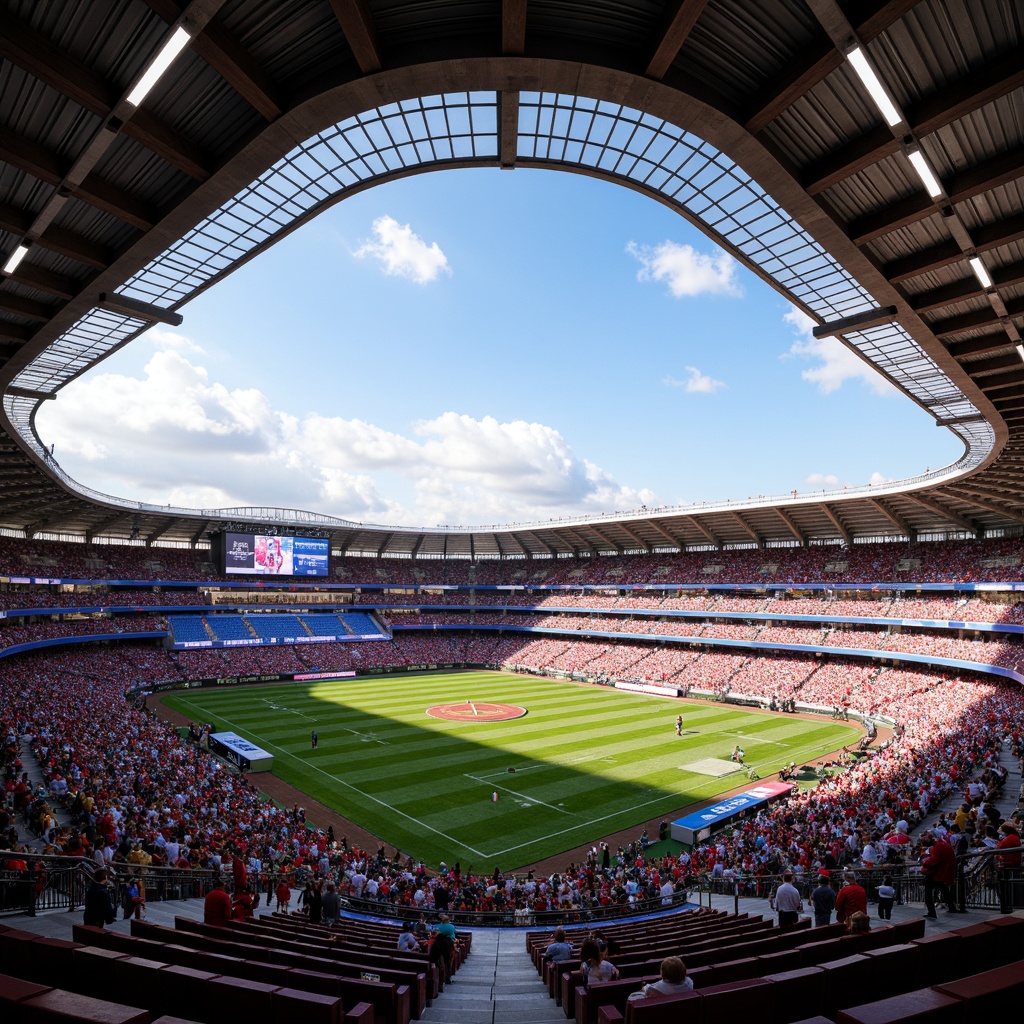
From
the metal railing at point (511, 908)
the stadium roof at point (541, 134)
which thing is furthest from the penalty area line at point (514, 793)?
the stadium roof at point (541, 134)

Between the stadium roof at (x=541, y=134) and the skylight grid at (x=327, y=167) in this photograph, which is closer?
the stadium roof at (x=541, y=134)

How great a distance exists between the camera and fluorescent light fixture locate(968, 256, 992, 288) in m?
12.9

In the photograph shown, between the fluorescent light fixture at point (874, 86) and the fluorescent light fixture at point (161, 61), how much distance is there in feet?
→ 26.7

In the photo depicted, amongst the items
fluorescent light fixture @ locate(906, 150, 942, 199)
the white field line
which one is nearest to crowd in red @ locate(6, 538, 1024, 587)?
the white field line

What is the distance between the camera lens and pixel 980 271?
1322cm

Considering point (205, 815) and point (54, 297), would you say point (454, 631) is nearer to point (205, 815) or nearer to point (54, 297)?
point (205, 815)

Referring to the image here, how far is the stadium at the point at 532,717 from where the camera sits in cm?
732

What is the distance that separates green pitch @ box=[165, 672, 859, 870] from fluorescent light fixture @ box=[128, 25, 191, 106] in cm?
2384

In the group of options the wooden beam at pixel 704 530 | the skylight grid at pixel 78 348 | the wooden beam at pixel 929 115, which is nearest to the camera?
the wooden beam at pixel 929 115

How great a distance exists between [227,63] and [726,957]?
12.6m

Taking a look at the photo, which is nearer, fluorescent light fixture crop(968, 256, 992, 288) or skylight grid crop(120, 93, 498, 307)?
skylight grid crop(120, 93, 498, 307)

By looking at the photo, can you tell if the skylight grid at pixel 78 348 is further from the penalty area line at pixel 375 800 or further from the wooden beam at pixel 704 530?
the wooden beam at pixel 704 530

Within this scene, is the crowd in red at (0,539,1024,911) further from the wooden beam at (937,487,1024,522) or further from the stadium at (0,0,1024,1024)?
the wooden beam at (937,487,1024,522)

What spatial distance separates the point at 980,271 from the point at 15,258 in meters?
18.8
